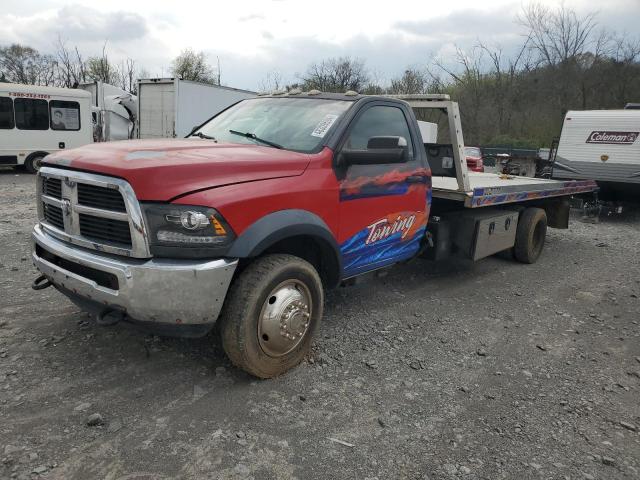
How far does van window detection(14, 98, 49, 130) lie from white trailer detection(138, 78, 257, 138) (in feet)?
9.75

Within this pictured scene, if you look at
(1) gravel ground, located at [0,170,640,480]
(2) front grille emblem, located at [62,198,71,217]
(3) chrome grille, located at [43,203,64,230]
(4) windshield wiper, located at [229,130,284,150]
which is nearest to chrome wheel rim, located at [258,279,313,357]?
(1) gravel ground, located at [0,170,640,480]

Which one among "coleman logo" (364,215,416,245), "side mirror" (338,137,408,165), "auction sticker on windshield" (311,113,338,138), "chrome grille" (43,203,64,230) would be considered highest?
"auction sticker on windshield" (311,113,338,138)

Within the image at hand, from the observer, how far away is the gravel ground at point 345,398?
271cm

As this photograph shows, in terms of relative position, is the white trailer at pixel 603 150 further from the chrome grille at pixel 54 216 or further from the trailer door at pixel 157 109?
the chrome grille at pixel 54 216

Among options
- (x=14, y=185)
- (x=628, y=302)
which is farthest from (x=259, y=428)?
(x=14, y=185)

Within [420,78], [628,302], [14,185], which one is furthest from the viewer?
[420,78]

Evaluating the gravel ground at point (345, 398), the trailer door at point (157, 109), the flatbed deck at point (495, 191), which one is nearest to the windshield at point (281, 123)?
the gravel ground at point (345, 398)

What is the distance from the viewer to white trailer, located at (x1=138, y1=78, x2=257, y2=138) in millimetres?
16047

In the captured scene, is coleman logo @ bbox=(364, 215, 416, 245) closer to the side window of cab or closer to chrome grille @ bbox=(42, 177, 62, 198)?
the side window of cab

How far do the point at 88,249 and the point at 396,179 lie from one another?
254cm

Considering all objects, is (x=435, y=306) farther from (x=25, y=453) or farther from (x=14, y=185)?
(x=14, y=185)

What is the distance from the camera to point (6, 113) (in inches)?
613

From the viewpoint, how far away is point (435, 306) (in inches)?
208

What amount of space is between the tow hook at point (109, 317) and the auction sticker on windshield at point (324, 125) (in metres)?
1.95
